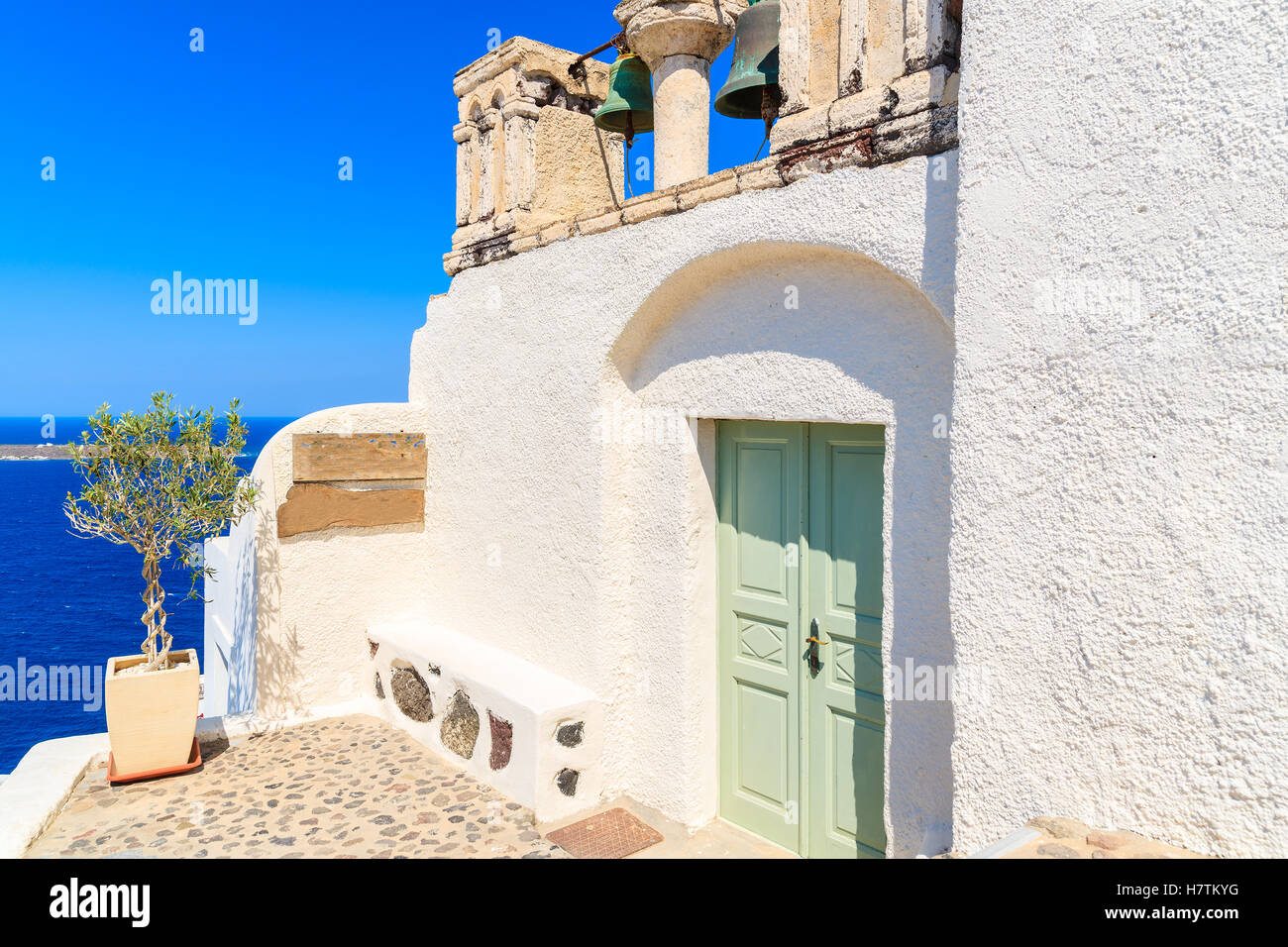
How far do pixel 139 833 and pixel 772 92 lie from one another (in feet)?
15.9

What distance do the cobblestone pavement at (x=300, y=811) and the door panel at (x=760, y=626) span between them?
1002 mm

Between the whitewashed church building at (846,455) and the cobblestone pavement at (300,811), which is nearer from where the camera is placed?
the whitewashed church building at (846,455)

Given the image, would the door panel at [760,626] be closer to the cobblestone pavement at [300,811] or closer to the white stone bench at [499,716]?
the white stone bench at [499,716]

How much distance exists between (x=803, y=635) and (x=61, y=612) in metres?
37.5

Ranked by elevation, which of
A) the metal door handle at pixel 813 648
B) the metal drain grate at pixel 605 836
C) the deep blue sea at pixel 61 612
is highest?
the metal door handle at pixel 813 648

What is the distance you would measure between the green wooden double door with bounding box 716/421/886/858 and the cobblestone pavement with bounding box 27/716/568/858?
109cm

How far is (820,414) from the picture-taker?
3.55 m

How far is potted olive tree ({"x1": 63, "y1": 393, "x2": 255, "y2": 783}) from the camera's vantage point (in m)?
4.43

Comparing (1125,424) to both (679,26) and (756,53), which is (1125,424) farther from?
(679,26)

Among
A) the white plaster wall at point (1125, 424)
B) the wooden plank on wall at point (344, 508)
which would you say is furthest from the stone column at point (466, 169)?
the white plaster wall at point (1125, 424)

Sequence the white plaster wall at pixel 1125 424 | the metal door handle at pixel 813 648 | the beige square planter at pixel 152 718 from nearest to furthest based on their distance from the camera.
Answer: the white plaster wall at pixel 1125 424 < the metal door handle at pixel 813 648 < the beige square planter at pixel 152 718

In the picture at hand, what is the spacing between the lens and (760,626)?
4070 millimetres

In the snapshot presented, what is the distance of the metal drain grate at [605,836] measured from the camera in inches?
157
